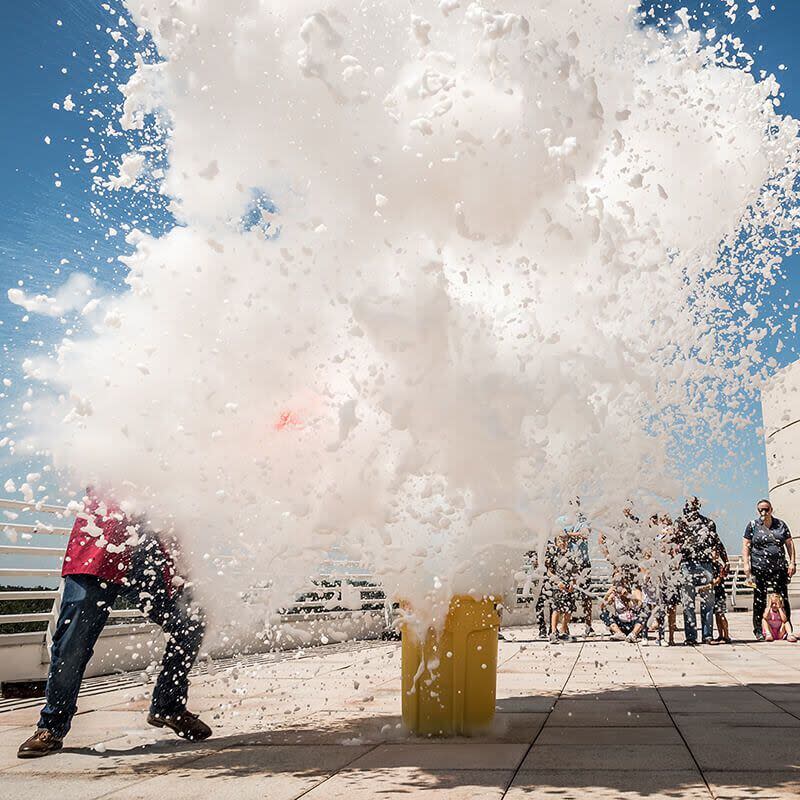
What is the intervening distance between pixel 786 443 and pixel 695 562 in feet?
112

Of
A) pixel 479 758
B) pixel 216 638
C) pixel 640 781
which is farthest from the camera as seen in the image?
pixel 216 638

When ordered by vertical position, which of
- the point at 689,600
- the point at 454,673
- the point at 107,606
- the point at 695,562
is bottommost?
the point at 454,673

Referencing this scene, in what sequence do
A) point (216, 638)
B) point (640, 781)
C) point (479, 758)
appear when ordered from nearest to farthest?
point (640, 781), point (479, 758), point (216, 638)

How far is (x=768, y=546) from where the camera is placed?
38.6 feet

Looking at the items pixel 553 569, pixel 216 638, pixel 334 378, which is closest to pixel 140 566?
pixel 216 638

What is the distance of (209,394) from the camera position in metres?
4.89

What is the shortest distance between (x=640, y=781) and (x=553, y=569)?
707 centimetres

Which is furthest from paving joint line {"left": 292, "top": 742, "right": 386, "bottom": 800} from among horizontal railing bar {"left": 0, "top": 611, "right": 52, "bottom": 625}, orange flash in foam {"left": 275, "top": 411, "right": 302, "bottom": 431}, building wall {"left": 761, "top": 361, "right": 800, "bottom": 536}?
building wall {"left": 761, "top": 361, "right": 800, "bottom": 536}

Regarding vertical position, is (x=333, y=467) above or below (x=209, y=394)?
below

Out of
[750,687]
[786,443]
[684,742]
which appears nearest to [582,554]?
[750,687]

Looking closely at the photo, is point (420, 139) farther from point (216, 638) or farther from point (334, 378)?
point (216, 638)

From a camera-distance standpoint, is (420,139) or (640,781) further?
(420,139)

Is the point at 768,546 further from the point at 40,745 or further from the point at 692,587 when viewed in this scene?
the point at 40,745

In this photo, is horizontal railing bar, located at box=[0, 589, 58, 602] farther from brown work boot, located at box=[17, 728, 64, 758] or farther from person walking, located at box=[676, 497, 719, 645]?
person walking, located at box=[676, 497, 719, 645]
